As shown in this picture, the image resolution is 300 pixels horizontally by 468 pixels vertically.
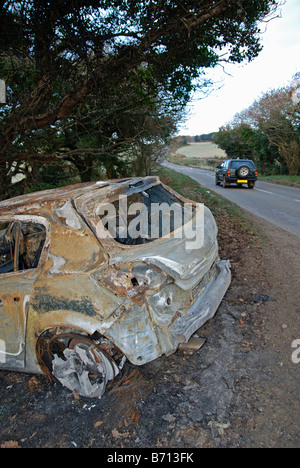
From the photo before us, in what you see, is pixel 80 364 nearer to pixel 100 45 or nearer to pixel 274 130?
pixel 100 45

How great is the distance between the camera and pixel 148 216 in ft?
12.3

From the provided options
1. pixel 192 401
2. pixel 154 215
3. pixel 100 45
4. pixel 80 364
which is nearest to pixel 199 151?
pixel 100 45

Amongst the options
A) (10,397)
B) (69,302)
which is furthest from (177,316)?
(10,397)

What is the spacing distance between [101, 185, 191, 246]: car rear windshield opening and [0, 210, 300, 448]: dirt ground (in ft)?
4.20

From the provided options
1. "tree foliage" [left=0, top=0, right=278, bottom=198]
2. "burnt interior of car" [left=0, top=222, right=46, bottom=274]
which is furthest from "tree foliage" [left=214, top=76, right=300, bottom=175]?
"burnt interior of car" [left=0, top=222, right=46, bottom=274]

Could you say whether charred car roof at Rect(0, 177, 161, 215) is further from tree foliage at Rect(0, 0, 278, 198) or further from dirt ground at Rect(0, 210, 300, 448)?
tree foliage at Rect(0, 0, 278, 198)

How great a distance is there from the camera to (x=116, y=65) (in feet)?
21.1

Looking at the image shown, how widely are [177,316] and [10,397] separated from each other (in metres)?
1.73

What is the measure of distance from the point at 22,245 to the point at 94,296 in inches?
64.2

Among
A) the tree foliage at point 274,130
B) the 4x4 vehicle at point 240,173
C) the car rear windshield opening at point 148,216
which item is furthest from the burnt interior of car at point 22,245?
the tree foliage at point 274,130

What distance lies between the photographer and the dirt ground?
2281 millimetres

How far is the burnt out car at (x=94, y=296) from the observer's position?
256 cm

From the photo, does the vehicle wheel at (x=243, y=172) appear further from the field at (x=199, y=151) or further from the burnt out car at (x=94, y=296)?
the field at (x=199, y=151)
